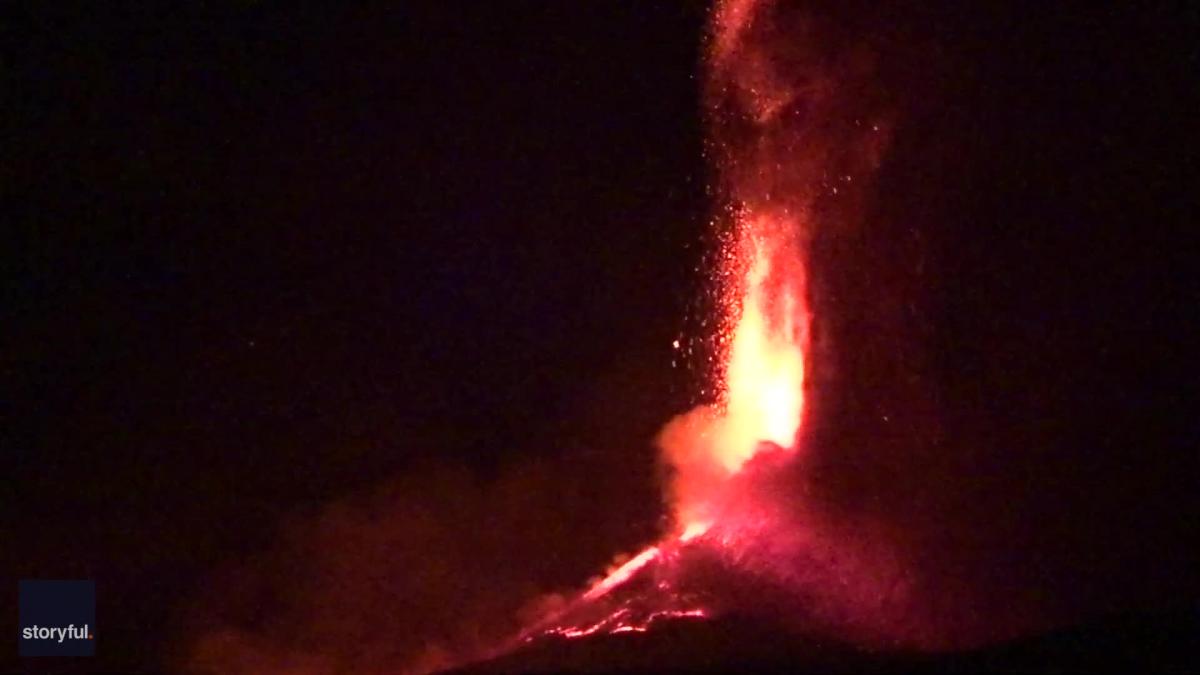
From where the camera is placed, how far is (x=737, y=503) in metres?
3.48

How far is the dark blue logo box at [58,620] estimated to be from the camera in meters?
3.36

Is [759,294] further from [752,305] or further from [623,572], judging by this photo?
[623,572]

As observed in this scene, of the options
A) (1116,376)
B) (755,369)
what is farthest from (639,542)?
(1116,376)

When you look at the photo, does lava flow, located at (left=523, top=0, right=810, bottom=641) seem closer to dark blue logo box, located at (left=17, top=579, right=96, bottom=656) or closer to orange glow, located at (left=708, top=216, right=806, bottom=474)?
orange glow, located at (left=708, top=216, right=806, bottom=474)

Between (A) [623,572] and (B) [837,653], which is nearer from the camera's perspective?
(B) [837,653]

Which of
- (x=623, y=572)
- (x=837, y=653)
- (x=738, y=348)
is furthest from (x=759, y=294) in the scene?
(x=837, y=653)

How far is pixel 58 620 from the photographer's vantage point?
3.40 metres

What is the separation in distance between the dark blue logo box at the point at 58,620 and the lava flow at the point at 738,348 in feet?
4.68

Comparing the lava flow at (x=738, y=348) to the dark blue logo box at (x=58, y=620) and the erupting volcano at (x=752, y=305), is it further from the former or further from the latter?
the dark blue logo box at (x=58, y=620)

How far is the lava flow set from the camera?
11.4ft

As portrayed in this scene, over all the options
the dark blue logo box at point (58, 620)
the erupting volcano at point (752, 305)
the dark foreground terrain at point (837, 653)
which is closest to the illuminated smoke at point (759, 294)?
the erupting volcano at point (752, 305)

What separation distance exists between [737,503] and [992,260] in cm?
111

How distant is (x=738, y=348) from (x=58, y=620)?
7.81 ft

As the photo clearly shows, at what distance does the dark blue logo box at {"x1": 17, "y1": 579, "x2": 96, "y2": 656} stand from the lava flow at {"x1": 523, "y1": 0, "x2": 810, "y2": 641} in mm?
1427
